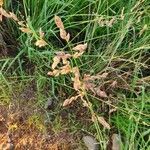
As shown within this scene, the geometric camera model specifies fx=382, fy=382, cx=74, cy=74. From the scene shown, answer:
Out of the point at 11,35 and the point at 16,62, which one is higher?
the point at 11,35

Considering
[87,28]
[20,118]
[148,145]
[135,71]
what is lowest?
[148,145]

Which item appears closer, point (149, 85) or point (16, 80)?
point (149, 85)

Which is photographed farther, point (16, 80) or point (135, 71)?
point (16, 80)

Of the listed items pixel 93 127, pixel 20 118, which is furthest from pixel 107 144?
pixel 20 118

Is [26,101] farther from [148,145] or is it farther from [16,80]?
[148,145]

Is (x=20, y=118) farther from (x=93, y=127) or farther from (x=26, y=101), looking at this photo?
(x=93, y=127)

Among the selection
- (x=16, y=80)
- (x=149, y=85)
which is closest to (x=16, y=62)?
(x=16, y=80)
